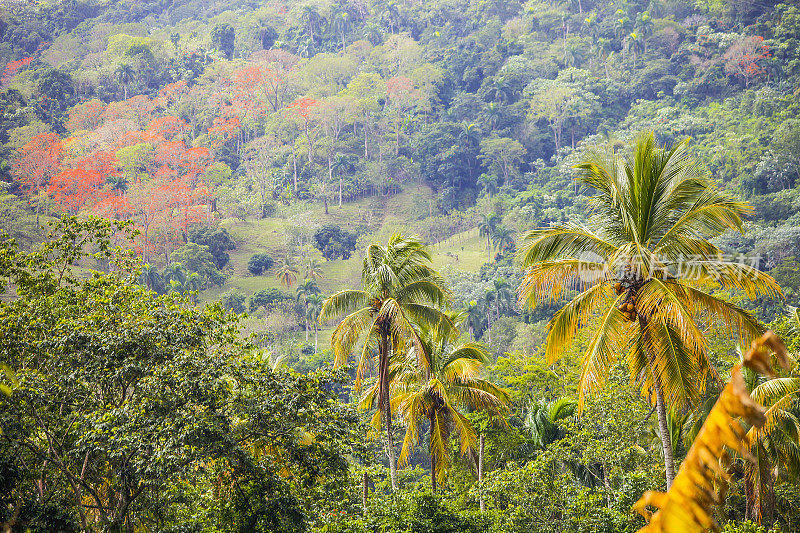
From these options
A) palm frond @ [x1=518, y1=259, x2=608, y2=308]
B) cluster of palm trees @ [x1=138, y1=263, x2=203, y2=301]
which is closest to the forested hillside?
palm frond @ [x1=518, y1=259, x2=608, y2=308]

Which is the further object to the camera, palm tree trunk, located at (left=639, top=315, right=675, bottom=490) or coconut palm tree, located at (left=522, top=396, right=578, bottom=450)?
coconut palm tree, located at (left=522, top=396, right=578, bottom=450)

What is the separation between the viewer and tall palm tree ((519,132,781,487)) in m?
7.57

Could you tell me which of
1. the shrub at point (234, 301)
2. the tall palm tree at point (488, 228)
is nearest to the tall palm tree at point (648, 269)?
the shrub at point (234, 301)

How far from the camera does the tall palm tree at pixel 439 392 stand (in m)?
14.6

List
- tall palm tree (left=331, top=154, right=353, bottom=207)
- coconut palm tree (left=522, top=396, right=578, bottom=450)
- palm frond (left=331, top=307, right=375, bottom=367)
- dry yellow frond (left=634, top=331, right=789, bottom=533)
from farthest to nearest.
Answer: tall palm tree (left=331, top=154, right=353, bottom=207) < coconut palm tree (left=522, top=396, right=578, bottom=450) < palm frond (left=331, top=307, right=375, bottom=367) < dry yellow frond (left=634, top=331, right=789, bottom=533)

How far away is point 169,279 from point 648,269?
48323 millimetres

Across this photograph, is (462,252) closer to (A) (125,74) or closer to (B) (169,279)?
(B) (169,279)

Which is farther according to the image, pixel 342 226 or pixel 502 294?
pixel 342 226

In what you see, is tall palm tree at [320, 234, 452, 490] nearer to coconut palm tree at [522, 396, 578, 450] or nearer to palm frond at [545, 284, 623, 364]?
palm frond at [545, 284, 623, 364]

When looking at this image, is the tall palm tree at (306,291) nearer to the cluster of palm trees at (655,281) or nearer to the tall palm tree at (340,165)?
the tall palm tree at (340,165)

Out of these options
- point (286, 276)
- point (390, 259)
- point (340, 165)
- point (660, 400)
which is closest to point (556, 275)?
point (660, 400)

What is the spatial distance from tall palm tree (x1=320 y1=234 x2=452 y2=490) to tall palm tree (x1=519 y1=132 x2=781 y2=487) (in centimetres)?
498

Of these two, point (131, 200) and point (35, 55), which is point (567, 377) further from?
point (35, 55)

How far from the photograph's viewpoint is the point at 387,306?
13.2 m
